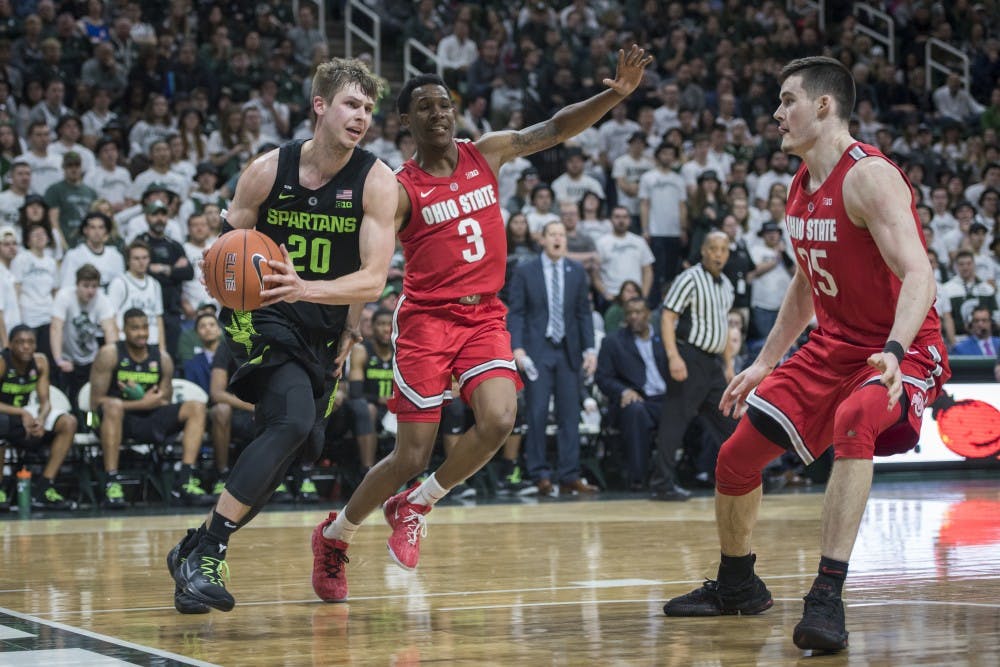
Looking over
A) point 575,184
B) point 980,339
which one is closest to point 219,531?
point 575,184

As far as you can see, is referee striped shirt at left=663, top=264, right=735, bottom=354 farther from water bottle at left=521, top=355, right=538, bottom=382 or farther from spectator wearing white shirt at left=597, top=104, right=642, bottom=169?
spectator wearing white shirt at left=597, top=104, right=642, bottom=169

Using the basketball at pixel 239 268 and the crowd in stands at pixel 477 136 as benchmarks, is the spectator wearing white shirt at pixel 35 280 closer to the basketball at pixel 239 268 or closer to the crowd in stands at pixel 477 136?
the crowd in stands at pixel 477 136

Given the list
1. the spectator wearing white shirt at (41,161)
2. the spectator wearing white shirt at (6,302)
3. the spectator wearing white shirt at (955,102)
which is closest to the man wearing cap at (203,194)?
the spectator wearing white shirt at (41,161)

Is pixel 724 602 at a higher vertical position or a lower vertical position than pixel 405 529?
Answer: lower

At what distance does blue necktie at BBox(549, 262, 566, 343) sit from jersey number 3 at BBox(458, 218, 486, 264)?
19.1 ft

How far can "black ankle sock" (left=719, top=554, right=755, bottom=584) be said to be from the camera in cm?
522

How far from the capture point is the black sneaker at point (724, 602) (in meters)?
5.20

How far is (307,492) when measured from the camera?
11648 millimetres

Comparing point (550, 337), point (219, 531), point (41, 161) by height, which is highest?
point (41, 161)

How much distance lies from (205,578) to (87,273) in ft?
22.3

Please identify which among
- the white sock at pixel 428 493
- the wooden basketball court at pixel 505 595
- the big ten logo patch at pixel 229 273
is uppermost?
the big ten logo patch at pixel 229 273

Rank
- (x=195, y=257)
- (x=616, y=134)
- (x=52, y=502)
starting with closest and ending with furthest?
(x=52, y=502)
(x=195, y=257)
(x=616, y=134)

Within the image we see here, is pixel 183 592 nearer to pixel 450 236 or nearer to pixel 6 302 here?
pixel 450 236

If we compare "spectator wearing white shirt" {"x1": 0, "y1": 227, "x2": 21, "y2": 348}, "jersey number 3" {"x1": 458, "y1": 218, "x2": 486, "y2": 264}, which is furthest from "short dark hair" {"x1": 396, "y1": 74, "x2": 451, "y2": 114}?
"spectator wearing white shirt" {"x1": 0, "y1": 227, "x2": 21, "y2": 348}
